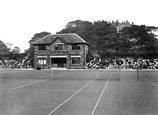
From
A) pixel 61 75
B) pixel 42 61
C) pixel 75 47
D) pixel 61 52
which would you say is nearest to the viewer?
pixel 61 75

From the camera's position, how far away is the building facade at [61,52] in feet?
160

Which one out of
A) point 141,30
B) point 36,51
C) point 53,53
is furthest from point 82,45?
point 141,30

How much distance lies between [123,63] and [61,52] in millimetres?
15313

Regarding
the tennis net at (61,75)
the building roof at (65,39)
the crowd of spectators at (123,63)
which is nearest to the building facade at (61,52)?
the building roof at (65,39)

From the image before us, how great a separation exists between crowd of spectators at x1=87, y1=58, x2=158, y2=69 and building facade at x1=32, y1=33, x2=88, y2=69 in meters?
3.45

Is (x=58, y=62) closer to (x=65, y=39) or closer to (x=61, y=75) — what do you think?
(x=65, y=39)

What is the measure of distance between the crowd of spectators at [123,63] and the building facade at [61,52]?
3.45m

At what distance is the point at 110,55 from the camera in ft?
172

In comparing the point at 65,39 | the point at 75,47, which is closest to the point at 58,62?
the point at 75,47

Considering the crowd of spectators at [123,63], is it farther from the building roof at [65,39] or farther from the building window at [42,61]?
the building window at [42,61]

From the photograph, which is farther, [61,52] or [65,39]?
[65,39]

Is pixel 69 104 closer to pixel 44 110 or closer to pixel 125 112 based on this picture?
pixel 44 110

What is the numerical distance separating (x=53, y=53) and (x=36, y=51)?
433 cm

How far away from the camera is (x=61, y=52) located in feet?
163
